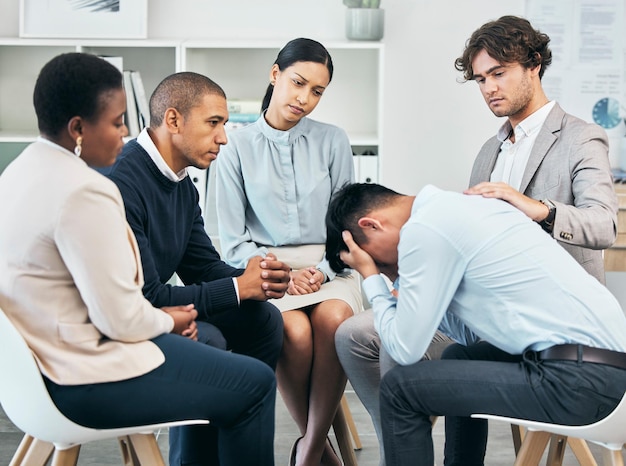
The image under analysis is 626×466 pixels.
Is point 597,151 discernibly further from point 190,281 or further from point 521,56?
point 190,281

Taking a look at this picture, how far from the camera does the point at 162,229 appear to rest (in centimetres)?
226

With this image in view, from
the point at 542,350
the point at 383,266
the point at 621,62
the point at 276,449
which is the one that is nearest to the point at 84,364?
the point at 383,266

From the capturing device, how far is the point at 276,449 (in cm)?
285

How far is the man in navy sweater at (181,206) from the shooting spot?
85.6 inches

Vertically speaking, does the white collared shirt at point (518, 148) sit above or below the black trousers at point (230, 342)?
above

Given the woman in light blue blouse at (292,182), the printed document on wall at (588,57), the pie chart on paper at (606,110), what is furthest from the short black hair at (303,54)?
the pie chart on paper at (606,110)

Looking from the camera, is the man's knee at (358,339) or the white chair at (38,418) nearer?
the white chair at (38,418)

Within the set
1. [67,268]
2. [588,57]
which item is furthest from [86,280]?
[588,57]

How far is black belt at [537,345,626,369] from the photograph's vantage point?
179 centimetres

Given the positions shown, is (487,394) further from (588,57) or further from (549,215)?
(588,57)

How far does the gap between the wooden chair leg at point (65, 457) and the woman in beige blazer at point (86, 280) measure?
6.0 inches

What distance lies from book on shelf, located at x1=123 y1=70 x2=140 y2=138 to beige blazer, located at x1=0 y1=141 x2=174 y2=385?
94.6 inches

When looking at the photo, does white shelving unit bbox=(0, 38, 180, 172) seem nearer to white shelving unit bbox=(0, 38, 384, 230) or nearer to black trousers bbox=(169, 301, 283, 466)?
white shelving unit bbox=(0, 38, 384, 230)

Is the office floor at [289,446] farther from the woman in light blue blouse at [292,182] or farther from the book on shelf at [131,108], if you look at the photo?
the book on shelf at [131,108]
